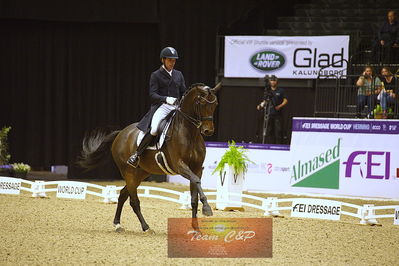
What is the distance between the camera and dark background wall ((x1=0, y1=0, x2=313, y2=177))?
2062cm

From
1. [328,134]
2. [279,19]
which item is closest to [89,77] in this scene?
[279,19]

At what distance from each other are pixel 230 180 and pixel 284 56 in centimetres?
596

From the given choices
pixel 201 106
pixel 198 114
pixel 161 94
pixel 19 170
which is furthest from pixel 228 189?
pixel 19 170

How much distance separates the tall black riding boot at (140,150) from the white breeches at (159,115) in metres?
0.13

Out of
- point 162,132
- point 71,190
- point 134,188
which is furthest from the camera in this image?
point 71,190

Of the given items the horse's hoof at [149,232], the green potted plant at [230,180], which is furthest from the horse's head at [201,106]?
the green potted plant at [230,180]

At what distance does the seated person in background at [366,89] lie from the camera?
658 inches

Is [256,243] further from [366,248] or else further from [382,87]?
[382,87]

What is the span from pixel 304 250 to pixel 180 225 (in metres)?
2.11

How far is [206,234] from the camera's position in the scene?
30.5ft

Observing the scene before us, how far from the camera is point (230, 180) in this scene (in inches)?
553

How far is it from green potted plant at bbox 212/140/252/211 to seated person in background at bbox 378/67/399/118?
13.4 ft

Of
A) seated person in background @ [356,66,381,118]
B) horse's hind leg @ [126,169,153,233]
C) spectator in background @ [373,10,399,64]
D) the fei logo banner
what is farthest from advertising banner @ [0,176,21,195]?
spectator in background @ [373,10,399,64]

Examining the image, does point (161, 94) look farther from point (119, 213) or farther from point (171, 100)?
point (119, 213)
